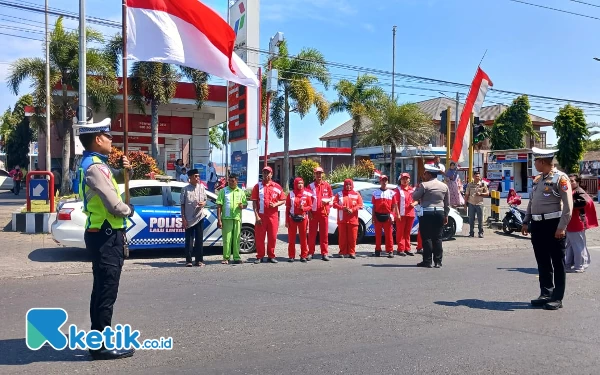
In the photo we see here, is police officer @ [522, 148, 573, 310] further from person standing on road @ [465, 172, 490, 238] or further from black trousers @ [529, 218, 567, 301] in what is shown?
person standing on road @ [465, 172, 490, 238]

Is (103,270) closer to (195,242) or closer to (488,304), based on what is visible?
(488,304)

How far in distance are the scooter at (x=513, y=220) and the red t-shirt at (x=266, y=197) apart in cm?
773

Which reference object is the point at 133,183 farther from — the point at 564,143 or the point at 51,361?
the point at 564,143

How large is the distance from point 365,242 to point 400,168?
3289 centimetres

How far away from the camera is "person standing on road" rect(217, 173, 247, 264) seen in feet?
31.8

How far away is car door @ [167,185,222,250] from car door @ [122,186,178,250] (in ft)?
0.43

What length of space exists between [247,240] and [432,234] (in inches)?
147

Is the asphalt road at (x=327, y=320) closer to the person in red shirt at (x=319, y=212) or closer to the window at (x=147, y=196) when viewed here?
the person in red shirt at (x=319, y=212)

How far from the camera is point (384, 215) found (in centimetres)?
1096

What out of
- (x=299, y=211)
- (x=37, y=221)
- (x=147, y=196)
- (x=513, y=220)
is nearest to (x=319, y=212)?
(x=299, y=211)

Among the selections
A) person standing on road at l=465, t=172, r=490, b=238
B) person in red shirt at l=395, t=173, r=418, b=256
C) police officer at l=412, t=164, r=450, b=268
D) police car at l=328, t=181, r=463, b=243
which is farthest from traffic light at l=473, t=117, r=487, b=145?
police officer at l=412, t=164, r=450, b=268

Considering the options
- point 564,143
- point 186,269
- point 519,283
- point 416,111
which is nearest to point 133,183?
point 186,269

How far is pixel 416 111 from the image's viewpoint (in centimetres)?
2800

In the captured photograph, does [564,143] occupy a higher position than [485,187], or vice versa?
[564,143]
